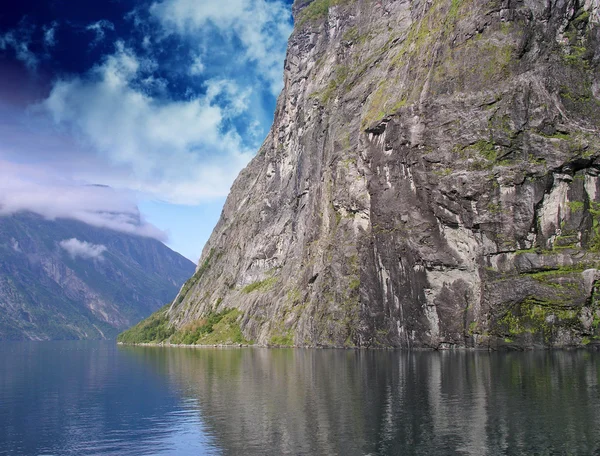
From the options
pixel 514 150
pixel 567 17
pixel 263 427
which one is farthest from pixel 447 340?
pixel 263 427

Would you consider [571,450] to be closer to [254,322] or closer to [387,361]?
[387,361]

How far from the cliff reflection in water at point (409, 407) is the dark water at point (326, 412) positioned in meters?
0.09

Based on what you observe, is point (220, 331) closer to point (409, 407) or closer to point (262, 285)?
point (262, 285)

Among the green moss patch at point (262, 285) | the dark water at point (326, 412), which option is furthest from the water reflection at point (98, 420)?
the green moss patch at point (262, 285)

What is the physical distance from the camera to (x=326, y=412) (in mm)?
45125

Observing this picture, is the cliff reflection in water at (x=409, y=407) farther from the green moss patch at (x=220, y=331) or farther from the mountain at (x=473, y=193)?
the green moss patch at (x=220, y=331)

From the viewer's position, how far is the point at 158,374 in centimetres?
8594

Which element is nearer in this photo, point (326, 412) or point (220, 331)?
point (326, 412)

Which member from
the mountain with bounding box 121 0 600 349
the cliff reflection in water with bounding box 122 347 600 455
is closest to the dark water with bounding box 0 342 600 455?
the cliff reflection in water with bounding box 122 347 600 455

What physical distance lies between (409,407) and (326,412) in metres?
6.37

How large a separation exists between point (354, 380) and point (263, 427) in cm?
2457

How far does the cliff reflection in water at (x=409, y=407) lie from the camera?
113 ft

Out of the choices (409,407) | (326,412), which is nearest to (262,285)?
(326,412)

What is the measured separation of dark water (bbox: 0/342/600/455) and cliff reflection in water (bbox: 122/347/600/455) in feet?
0.29
